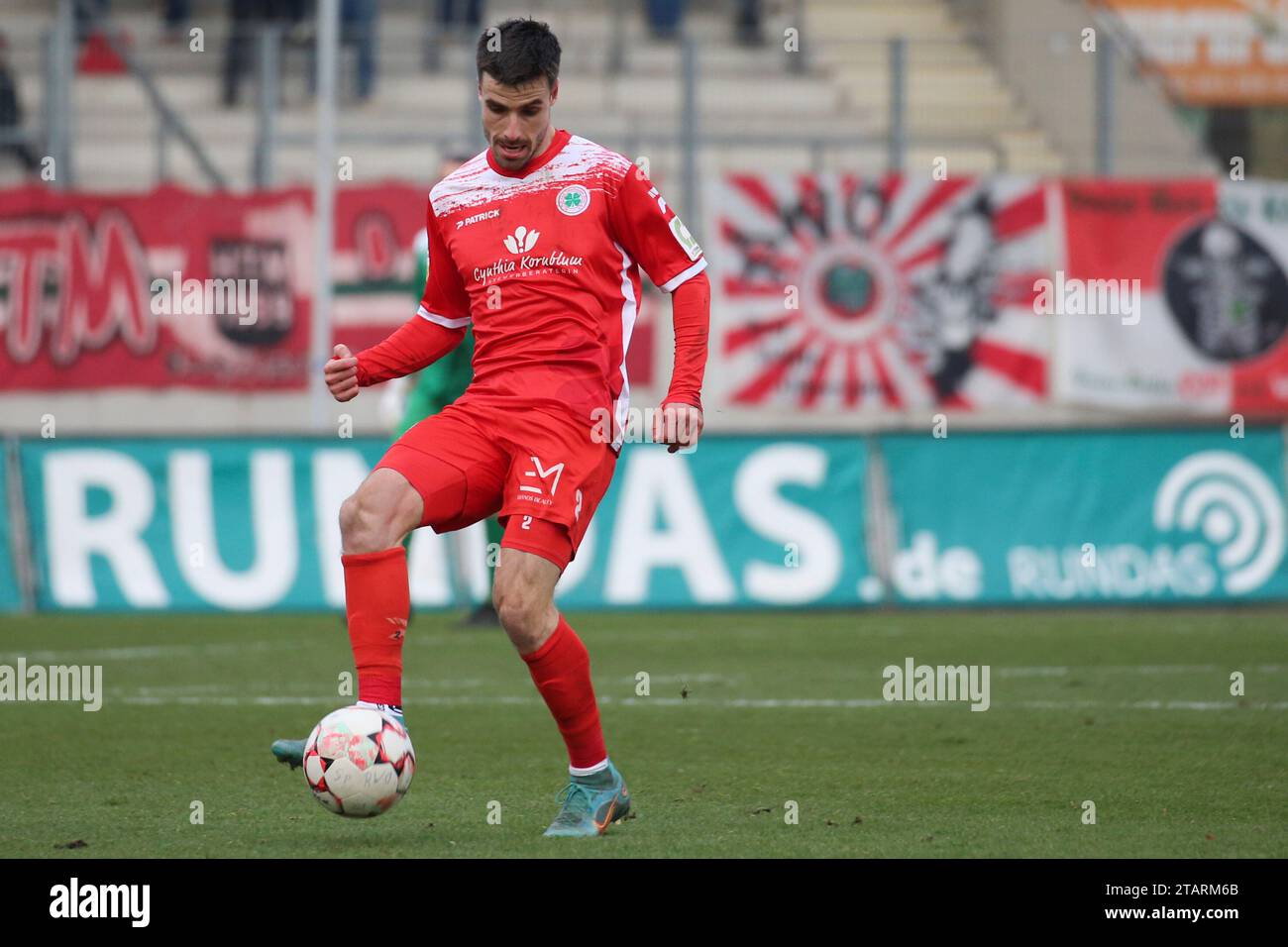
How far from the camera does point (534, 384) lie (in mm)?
5914

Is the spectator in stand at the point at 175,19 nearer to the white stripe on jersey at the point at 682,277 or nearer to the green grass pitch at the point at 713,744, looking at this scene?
the green grass pitch at the point at 713,744

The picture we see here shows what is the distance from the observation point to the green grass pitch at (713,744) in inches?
227

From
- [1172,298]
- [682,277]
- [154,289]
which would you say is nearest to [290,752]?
[682,277]

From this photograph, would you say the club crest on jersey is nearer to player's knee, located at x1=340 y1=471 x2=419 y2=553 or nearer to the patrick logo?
the patrick logo

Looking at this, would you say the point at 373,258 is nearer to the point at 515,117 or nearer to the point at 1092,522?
the point at 1092,522

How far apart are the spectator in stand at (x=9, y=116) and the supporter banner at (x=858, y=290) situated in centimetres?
578

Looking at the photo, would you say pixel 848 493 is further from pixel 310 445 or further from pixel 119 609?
pixel 119 609

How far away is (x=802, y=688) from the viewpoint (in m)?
9.66

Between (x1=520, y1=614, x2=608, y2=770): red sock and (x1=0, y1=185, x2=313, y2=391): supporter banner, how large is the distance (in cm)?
1224
